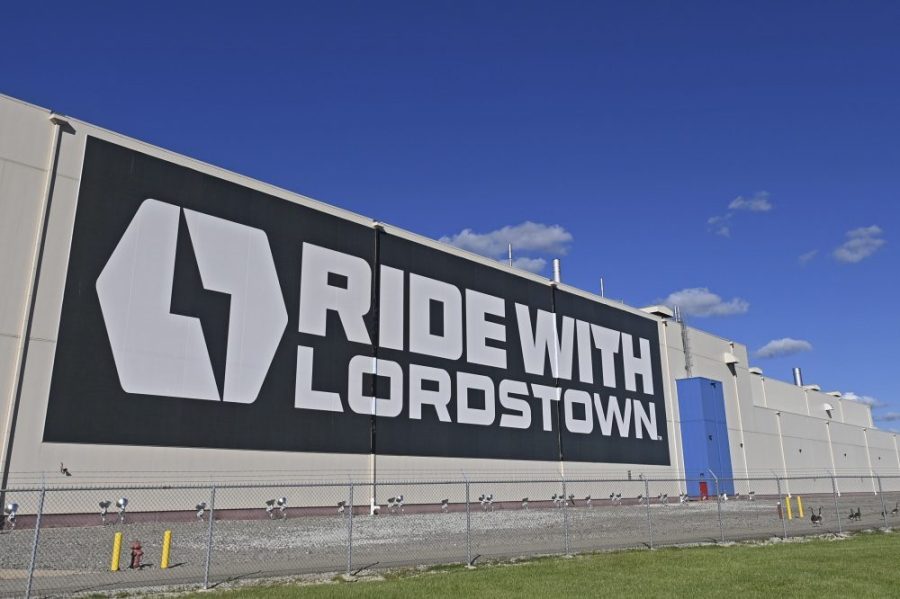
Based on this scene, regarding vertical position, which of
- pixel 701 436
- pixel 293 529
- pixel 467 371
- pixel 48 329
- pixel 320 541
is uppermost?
pixel 467 371

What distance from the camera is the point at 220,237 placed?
26.9 m

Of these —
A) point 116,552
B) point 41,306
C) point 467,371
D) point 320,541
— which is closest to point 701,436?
point 467,371

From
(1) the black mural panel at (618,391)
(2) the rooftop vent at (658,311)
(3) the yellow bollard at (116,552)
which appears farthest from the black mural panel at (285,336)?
(2) the rooftop vent at (658,311)

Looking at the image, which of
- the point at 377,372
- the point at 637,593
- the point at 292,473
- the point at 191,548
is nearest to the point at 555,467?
the point at 377,372

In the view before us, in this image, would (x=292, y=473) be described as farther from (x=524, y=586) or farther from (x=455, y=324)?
(x=524, y=586)

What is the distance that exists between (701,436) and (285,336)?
1347 inches

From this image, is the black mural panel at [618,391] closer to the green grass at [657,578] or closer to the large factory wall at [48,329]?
the large factory wall at [48,329]

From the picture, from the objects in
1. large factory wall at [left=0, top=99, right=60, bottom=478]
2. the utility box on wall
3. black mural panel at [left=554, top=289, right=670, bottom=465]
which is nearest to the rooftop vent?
black mural panel at [left=554, top=289, right=670, bottom=465]

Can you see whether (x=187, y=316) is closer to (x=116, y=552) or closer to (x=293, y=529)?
(x=293, y=529)

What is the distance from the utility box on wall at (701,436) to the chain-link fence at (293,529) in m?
12.9

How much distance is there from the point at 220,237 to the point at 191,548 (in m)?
12.2

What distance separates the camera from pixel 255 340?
88.9 ft

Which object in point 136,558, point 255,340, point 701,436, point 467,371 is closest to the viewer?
point 136,558

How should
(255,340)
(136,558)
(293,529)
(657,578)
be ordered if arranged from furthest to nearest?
1. (255,340)
2. (293,529)
3. (136,558)
4. (657,578)
